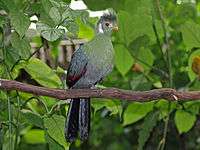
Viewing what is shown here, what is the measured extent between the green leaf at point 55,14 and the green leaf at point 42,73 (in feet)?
0.68

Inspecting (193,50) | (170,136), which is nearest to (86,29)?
(193,50)

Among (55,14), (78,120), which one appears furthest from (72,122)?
(55,14)

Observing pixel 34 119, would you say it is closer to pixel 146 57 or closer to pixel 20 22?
pixel 20 22

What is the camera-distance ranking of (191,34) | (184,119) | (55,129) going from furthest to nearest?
1. (184,119)
2. (191,34)
3. (55,129)

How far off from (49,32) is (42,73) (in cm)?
22

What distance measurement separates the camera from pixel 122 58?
140cm

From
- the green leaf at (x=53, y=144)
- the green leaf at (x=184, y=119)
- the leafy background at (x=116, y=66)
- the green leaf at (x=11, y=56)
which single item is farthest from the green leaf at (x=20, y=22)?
the green leaf at (x=184, y=119)

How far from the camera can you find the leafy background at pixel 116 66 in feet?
3.12

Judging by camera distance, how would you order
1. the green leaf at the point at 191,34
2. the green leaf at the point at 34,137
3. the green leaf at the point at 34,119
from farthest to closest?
the green leaf at the point at 34,137 → the green leaf at the point at 191,34 → the green leaf at the point at 34,119

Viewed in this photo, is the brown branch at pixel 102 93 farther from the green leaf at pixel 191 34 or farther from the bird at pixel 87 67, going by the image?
the green leaf at pixel 191 34

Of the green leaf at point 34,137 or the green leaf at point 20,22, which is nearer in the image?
the green leaf at point 20,22

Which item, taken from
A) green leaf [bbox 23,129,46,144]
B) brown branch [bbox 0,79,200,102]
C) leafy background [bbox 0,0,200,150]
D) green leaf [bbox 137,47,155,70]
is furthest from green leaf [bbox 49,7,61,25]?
green leaf [bbox 23,129,46,144]

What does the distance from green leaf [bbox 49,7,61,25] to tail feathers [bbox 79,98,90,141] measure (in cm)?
21

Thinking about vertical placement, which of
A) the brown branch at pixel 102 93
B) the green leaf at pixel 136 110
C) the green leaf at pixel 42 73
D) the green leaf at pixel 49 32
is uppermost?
the green leaf at pixel 49 32
